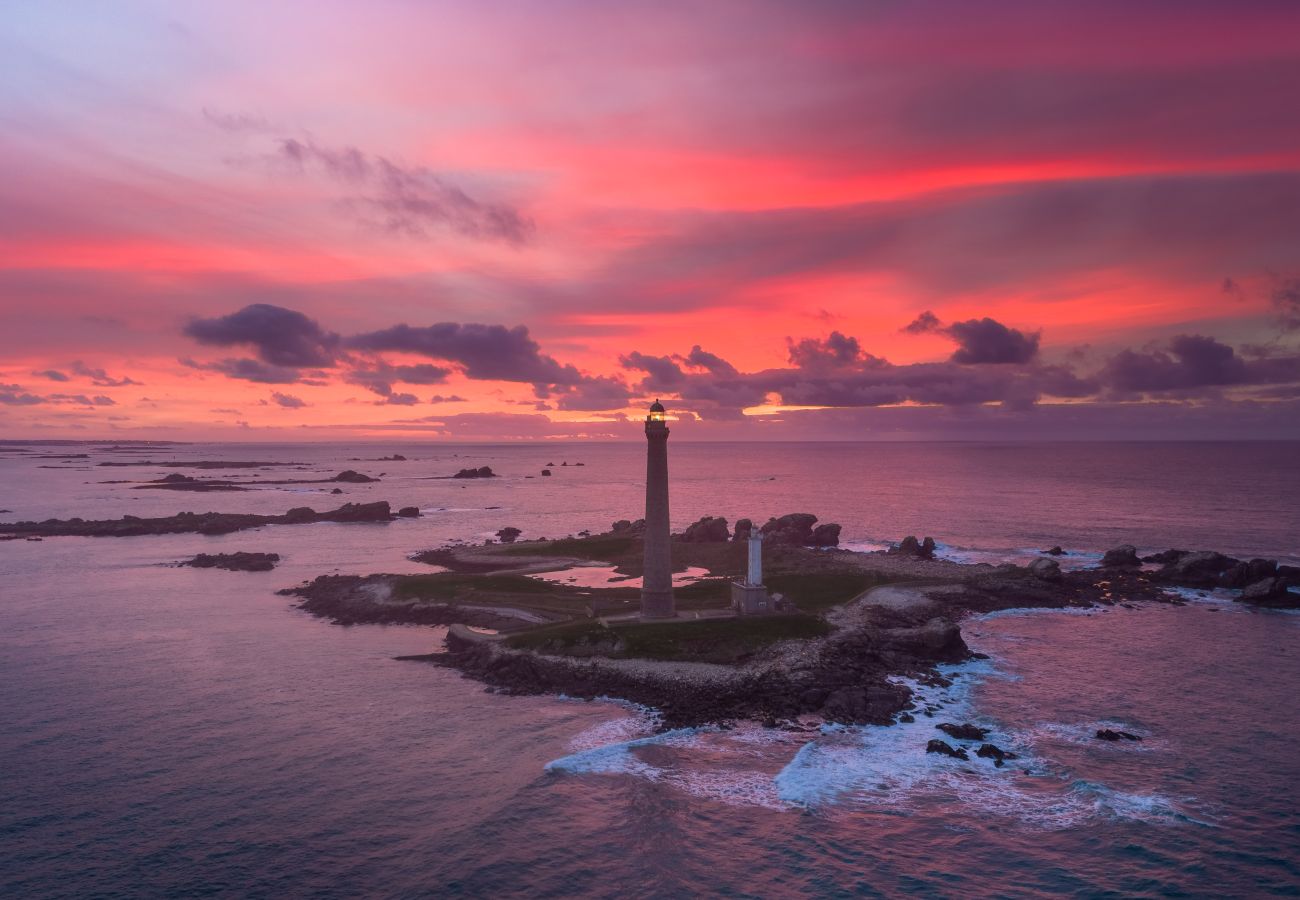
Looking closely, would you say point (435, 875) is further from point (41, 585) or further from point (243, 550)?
point (243, 550)

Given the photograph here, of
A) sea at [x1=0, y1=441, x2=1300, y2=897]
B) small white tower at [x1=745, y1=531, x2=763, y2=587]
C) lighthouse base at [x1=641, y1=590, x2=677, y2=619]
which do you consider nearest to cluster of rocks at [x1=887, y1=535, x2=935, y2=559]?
sea at [x1=0, y1=441, x2=1300, y2=897]

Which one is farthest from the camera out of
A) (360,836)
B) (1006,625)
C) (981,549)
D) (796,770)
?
(981,549)

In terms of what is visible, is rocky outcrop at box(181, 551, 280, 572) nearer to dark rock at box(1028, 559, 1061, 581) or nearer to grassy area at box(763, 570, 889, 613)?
grassy area at box(763, 570, 889, 613)

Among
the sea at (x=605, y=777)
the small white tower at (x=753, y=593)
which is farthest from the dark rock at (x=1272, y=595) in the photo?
the small white tower at (x=753, y=593)

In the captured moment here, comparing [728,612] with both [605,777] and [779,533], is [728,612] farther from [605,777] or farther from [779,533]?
[779,533]

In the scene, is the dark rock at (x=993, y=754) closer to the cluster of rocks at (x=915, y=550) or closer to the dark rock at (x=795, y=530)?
the cluster of rocks at (x=915, y=550)

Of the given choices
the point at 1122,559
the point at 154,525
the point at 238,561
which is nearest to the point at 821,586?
the point at 1122,559

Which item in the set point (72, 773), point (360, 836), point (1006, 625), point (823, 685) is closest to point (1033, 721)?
point (823, 685)
